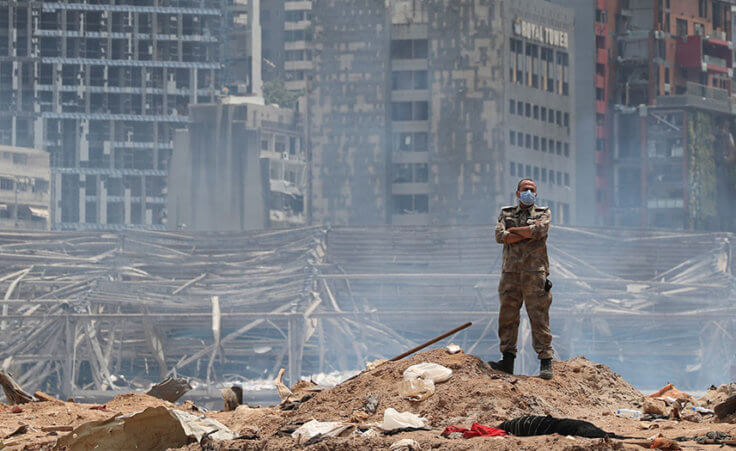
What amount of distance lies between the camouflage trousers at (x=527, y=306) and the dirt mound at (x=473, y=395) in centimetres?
41

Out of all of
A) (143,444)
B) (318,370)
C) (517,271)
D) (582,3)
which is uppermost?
(582,3)

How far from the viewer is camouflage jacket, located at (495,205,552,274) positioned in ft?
46.0

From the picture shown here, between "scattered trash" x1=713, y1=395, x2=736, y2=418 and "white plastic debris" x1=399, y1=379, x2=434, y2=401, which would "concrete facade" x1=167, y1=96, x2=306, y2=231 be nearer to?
"white plastic debris" x1=399, y1=379, x2=434, y2=401

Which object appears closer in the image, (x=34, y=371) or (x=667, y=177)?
(x=34, y=371)

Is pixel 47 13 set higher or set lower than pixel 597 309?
higher

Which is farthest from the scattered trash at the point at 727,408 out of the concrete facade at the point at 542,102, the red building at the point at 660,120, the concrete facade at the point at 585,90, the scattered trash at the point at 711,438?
the concrete facade at the point at 585,90

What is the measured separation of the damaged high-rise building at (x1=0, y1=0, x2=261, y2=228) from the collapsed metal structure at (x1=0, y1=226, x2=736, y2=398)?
39759 mm

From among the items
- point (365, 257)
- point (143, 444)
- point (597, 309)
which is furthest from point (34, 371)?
point (143, 444)

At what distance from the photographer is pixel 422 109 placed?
102 metres

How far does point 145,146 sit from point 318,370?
53.2 metres

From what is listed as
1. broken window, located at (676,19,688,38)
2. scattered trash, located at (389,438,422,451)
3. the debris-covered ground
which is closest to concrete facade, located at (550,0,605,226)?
broken window, located at (676,19,688,38)

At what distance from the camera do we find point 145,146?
11394cm

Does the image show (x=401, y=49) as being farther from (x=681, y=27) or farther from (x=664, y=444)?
(x=664, y=444)

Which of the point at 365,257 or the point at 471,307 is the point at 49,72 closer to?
the point at 365,257
